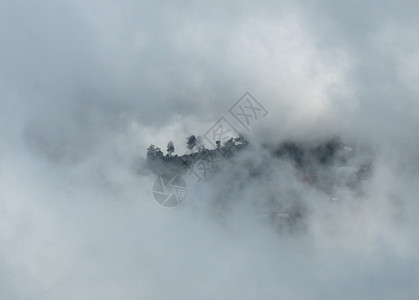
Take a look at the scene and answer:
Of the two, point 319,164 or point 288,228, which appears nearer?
point 288,228

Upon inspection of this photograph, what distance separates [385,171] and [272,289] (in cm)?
1018

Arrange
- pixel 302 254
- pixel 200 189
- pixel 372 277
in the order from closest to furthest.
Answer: pixel 372 277 → pixel 302 254 → pixel 200 189

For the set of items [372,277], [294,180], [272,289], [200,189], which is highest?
[200,189]

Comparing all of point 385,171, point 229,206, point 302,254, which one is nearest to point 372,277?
point 302,254

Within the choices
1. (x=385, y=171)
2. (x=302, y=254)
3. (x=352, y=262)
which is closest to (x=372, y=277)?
(x=352, y=262)

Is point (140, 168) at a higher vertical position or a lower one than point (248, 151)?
higher

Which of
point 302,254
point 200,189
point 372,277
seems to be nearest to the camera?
point 372,277

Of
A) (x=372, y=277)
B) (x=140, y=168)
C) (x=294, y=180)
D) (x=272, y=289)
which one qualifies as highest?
(x=140, y=168)

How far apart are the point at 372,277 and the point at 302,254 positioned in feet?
13.7

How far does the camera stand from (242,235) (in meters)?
36.1

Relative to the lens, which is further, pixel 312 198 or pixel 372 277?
Answer: pixel 312 198

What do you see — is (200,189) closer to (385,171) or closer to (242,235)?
(242,235)

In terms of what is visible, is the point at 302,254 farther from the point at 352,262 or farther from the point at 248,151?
the point at 248,151

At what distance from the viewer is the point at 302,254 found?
3472cm
